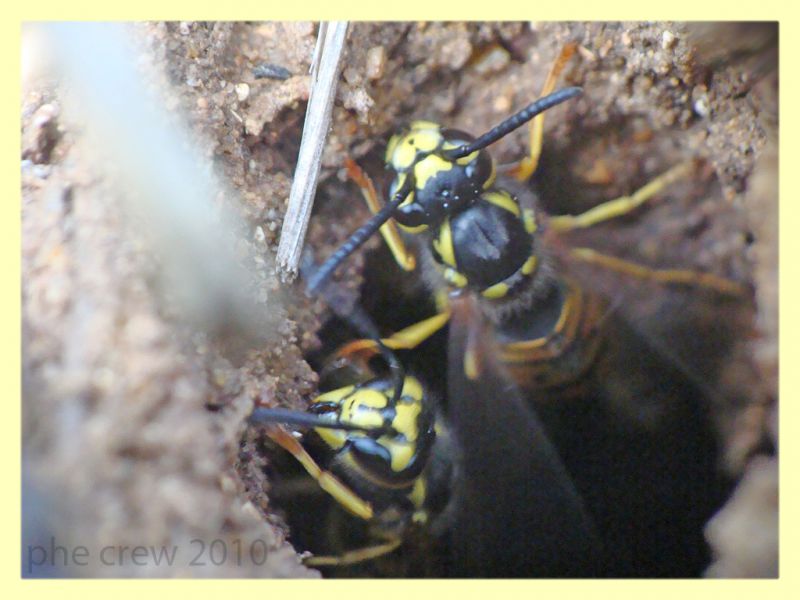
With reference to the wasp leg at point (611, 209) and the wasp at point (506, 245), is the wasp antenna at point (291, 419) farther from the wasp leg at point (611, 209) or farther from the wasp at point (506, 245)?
the wasp leg at point (611, 209)

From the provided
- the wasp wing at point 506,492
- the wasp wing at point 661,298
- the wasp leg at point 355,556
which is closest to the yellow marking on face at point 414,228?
the wasp wing at point 506,492

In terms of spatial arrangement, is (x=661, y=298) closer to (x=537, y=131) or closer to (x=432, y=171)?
(x=537, y=131)

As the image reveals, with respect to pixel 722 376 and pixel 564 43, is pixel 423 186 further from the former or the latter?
pixel 722 376

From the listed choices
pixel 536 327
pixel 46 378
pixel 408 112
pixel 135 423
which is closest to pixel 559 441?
pixel 536 327

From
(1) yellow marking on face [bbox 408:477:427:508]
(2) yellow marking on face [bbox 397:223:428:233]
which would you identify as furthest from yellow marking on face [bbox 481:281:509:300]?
(1) yellow marking on face [bbox 408:477:427:508]

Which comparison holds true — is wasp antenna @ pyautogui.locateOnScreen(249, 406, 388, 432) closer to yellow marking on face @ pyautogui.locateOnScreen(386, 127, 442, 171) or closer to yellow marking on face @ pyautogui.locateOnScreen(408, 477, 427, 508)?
yellow marking on face @ pyautogui.locateOnScreen(408, 477, 427, 508)
